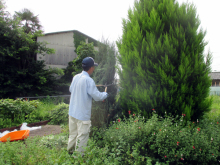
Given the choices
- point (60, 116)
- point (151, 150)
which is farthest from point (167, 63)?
point (60, 116)

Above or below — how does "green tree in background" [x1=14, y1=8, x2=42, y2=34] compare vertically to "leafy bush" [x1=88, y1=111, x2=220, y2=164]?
above

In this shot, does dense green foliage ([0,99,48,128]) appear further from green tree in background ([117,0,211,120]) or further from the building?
the building

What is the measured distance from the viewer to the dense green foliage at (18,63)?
488 inches

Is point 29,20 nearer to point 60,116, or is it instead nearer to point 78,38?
point 78,38

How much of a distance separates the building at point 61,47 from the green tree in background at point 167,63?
601 inches

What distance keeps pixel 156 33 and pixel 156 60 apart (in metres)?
0.59

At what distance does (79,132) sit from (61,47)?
16.1m

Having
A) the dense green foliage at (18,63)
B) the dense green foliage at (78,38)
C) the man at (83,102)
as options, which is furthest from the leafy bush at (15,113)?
the dense green foliage at (78,38)

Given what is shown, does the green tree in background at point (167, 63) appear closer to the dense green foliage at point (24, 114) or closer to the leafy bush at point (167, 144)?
the leafy bush at point (167, 144)

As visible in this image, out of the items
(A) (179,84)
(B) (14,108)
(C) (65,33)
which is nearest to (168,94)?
(A) (179,84)

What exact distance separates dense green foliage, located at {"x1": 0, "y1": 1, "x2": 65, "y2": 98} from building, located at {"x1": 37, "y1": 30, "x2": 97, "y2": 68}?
94.8 inches

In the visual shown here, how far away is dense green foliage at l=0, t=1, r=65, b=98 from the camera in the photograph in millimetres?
12383

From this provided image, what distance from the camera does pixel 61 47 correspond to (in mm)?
17203

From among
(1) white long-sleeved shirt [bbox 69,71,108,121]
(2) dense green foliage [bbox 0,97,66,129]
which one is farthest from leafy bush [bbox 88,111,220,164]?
(2) dense green foliage [bbox 0,97,66,129]
